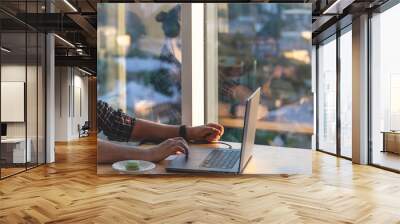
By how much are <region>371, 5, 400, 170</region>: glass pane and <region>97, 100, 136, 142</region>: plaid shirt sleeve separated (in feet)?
15.0

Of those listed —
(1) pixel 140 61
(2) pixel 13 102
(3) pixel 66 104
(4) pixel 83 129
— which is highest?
(1) pixel 140 61

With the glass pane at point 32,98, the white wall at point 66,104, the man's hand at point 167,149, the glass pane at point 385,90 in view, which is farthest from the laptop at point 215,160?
the white wall at point 66,104

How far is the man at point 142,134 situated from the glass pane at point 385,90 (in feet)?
10.8

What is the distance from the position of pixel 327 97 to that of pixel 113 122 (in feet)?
20.5

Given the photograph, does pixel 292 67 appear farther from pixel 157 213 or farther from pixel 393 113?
pixel 157 213

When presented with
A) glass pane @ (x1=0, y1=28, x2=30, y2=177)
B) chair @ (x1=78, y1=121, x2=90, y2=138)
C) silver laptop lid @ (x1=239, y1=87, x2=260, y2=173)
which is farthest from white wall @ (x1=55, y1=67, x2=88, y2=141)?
silver laptop lid @ (x1=239, y1=87, x2=260, y2=173)

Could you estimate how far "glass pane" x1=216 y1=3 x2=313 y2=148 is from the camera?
5.59 metres

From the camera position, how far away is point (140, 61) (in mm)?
5617

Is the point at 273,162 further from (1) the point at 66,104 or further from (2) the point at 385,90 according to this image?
(1) the point at 66,104

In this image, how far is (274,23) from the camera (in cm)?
569

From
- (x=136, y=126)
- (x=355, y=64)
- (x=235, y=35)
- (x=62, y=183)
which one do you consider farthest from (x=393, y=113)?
(x=62, y=183)

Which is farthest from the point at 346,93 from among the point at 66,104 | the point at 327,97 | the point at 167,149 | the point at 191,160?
the point at 66,104

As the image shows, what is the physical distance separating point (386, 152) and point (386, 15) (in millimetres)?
2564

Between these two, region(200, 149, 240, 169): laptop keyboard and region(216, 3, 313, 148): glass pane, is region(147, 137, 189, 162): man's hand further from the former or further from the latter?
region(216, 3, 313, 148): glass pane
